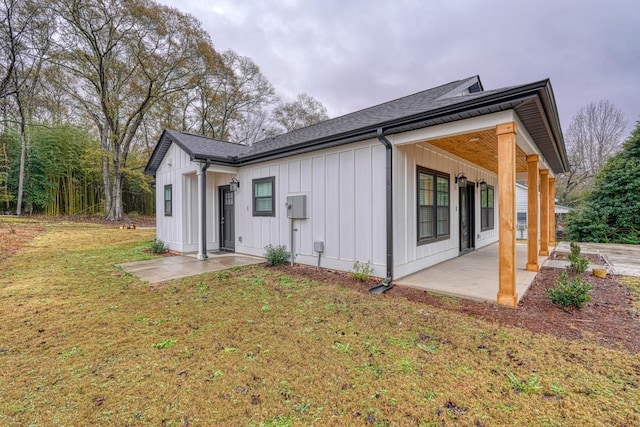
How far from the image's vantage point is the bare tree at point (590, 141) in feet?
61.1

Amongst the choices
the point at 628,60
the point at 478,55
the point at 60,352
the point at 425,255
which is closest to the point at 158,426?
A: the point at 60,352

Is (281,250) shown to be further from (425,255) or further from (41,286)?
(41,286)

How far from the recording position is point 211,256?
760cm

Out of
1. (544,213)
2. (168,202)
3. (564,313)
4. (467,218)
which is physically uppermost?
(168,202)

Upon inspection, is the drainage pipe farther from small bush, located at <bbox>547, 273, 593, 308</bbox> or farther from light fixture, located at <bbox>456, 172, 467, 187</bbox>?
light fixture, located at <bbox>456, 172, 467, 187</bbox>

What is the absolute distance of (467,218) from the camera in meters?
8.34

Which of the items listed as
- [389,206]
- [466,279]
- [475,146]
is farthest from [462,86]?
[466,279]

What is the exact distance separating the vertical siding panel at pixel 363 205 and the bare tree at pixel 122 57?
15661 millimetres

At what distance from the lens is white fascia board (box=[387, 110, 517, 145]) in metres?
3.72

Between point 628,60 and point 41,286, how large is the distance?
23.8 m

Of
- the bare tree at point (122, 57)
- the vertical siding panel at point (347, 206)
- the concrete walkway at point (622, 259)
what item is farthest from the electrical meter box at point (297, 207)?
the bare tree at point (122, 57)

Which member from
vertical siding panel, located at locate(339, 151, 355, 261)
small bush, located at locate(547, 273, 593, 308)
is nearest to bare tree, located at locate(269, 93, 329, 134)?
vertical siding panel, located at locate(339, 151, 355, 261)

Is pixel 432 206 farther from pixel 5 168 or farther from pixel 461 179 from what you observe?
pixel 5 168

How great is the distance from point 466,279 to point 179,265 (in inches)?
237
